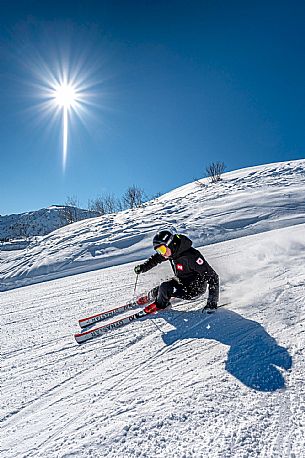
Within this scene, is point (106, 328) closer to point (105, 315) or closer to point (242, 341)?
point (105, 315)

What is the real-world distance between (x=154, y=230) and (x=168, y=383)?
10.3 meters

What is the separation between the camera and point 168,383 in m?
2.33

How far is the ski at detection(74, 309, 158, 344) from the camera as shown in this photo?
11.0 feet

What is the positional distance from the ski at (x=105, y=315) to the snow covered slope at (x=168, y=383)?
210 mm

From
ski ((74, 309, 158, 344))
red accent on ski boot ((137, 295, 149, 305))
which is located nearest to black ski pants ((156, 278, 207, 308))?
ski ((74, 309, 158, 344))

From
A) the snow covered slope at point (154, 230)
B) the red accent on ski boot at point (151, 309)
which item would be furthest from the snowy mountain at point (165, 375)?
the snow covered slope at point (154, 230)

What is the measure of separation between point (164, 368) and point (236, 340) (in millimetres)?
873

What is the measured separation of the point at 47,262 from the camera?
1070 centimetres

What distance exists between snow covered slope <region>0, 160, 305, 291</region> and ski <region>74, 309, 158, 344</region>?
609 centimetres

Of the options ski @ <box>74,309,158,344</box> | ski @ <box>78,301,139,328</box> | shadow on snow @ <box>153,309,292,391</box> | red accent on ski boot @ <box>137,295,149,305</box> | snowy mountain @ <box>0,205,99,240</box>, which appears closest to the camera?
shadow on snow @ <box>153,309,292,391</box>

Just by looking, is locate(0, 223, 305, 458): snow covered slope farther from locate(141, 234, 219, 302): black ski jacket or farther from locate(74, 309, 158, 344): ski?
locate(141, 234, 219, 302): black ski jacket

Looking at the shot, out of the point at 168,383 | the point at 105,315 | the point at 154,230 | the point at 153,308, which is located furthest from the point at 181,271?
the point at 154,230

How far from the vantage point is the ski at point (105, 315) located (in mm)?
3860

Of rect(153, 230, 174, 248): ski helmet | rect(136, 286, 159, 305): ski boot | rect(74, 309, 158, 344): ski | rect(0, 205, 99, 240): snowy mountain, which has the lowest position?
rect(74, 309, 158, 344): ski
